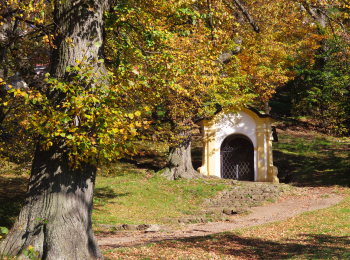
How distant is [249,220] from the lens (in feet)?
39.7

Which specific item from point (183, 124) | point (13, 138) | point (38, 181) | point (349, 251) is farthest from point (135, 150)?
point (183, 124)

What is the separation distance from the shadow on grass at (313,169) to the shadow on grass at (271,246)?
11.8m

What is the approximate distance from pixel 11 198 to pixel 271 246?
1026 cm

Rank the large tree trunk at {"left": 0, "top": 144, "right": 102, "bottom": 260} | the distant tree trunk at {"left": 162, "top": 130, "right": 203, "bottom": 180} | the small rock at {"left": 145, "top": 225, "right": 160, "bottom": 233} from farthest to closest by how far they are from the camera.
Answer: the distant tree trunk at {"left": 162, "top": 130, "right": 203, "bottom": 180} → the small rock at {"left": 145, "top": 225, "right": 160, "bottom": 233} → the large tree trunk at {"left": 0, "top": 144, "right": 102, "bottom": 260}

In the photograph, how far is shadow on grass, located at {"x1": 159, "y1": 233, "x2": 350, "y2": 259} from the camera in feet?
21.0

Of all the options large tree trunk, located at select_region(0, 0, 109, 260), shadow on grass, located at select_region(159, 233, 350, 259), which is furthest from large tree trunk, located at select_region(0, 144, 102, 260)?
shadow on grass, located at select_region(159, 233, 350, 259)

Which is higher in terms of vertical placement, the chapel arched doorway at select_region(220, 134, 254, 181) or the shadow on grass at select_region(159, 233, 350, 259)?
the chapel arched doorway at select_region(220, 134, 254, 181)

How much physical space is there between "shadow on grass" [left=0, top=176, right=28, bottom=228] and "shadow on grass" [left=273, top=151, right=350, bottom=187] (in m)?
14.6

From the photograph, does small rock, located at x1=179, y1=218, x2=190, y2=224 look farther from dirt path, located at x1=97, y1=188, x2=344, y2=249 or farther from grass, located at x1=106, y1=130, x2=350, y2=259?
grass, located at x1=106, y1=130, x2=350, y2=259

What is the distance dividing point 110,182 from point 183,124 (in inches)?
201

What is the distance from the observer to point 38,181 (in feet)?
18.8

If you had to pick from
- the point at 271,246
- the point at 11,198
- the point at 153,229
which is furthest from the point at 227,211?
the point at 11,198

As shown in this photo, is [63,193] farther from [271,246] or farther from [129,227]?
[129,227]

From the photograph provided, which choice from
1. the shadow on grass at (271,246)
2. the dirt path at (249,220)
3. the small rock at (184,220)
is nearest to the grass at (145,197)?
the small rock at (184,220)
